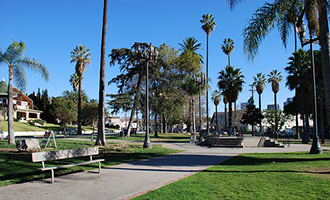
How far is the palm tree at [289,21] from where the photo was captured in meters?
9.65

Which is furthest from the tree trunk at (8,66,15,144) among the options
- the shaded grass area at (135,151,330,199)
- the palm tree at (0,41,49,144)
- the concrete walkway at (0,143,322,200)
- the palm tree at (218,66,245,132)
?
the palm tree at (218,66,245,132)

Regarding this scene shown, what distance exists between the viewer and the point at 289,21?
1148 cm

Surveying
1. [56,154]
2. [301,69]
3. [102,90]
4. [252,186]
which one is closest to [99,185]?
[56,154]

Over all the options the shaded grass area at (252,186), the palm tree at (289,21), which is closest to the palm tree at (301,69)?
the palm tree at (289,21)

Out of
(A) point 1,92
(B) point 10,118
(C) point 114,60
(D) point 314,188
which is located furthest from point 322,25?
(A) point 1,92

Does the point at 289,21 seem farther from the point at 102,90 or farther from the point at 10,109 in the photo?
the point at 10,109

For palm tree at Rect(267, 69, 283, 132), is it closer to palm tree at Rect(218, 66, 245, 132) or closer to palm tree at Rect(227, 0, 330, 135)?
palm tree at Rect(218, 66, 245, 132)

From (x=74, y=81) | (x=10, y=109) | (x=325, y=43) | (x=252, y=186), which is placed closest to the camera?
(x=252, y=186)

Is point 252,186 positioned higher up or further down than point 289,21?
further down

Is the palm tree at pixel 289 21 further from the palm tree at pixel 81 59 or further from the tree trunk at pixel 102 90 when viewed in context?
the palm tree at pixel 81 59

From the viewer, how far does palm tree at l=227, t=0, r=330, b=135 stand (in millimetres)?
9648

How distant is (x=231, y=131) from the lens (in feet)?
110

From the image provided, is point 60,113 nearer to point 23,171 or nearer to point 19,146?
point 19,146

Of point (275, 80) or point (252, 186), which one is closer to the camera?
point (252, 186)
